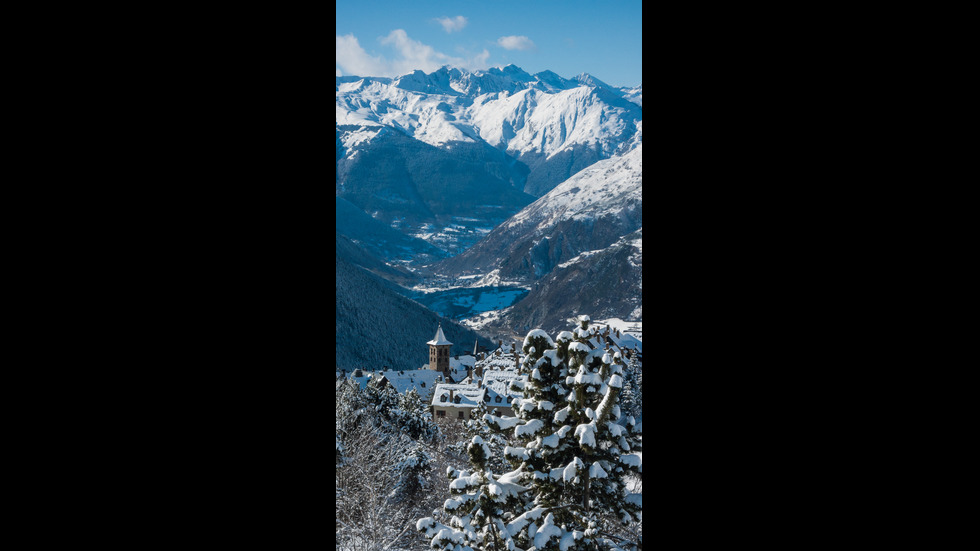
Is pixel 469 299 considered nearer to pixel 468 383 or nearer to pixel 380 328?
pixel 380 328

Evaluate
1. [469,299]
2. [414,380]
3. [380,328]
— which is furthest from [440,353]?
[469,299]

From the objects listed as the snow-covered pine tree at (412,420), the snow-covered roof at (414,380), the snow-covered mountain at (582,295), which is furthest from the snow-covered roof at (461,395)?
the snow-covered mountain at (582,295)

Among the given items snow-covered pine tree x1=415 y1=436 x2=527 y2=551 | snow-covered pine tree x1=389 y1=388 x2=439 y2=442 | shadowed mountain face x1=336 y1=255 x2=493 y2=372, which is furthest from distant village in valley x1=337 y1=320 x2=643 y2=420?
shadowed mountain face x1=336 y1=255 x2=493 y2=372

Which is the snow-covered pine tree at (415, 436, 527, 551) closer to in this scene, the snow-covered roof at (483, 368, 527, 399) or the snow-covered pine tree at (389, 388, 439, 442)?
the snow-covered pine tree at (389, 388, 439, 442)

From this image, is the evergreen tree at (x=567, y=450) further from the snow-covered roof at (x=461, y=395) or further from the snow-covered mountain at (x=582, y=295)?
the snow-covered mountain at (x=582, y=295)
